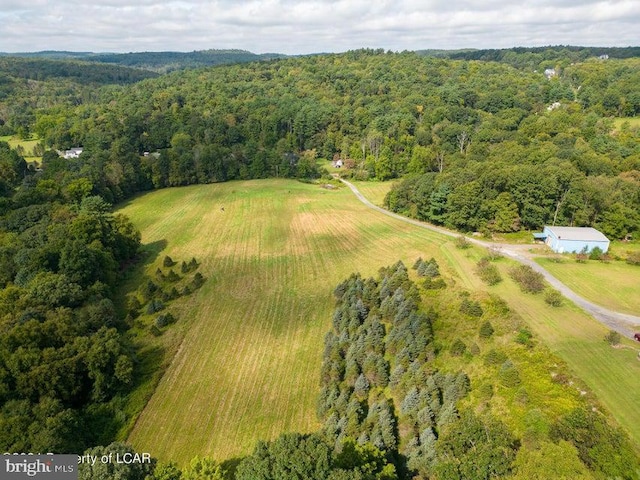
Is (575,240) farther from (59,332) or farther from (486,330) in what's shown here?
(59,332)

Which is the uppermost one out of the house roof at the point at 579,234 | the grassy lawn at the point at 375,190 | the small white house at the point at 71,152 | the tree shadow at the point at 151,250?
the house roof at the point at 579,234

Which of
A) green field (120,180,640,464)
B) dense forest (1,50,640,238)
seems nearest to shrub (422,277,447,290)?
green field (120,180,640,464)

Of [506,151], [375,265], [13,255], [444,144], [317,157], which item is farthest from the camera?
[317,157]

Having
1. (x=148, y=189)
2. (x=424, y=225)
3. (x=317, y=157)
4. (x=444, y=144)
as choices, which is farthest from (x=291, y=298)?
(x=317, y=157)

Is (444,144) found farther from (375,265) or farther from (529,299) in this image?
(529,299)

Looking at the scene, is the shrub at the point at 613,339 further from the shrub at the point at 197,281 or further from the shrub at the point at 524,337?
the shrub at the point at 197,281

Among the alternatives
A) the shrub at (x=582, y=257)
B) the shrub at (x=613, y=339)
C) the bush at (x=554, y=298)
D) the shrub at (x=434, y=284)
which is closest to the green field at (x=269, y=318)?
the bush at (x=554, y=298)

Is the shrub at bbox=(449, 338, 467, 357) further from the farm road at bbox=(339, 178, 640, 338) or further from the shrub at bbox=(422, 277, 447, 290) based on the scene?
the farm road at bbox=(339, 178, 640, 338)
